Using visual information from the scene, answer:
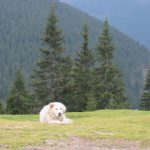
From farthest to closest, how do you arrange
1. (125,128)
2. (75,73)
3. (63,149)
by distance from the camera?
(75,73) < (125,128) < (63,149)

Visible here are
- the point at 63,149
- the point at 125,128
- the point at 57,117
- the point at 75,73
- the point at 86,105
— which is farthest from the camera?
the point at 75,73

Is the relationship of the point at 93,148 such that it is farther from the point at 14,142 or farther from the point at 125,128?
the point at 125,128

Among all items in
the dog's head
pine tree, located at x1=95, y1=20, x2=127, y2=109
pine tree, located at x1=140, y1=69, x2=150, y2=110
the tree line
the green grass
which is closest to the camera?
the green grass

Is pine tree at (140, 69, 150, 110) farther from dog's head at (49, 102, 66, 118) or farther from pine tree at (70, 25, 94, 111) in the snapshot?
dog's head at (49, 102, 66, 118)

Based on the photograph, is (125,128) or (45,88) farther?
(45,88)

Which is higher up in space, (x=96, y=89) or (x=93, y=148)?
(x=96, y=89)

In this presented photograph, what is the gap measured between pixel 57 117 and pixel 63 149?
18.5 feet

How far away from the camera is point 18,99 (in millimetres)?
60781

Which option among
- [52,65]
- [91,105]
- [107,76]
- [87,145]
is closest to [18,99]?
[52,65]

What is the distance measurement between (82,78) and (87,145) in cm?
4605

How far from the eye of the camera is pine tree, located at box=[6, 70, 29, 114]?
60.6 metres

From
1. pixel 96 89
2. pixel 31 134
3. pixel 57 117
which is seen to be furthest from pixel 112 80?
pixel 31 134

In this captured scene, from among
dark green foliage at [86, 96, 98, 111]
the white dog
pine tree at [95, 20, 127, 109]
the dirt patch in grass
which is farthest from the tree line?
the dirt patch in grass

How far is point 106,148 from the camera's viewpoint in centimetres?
1389
